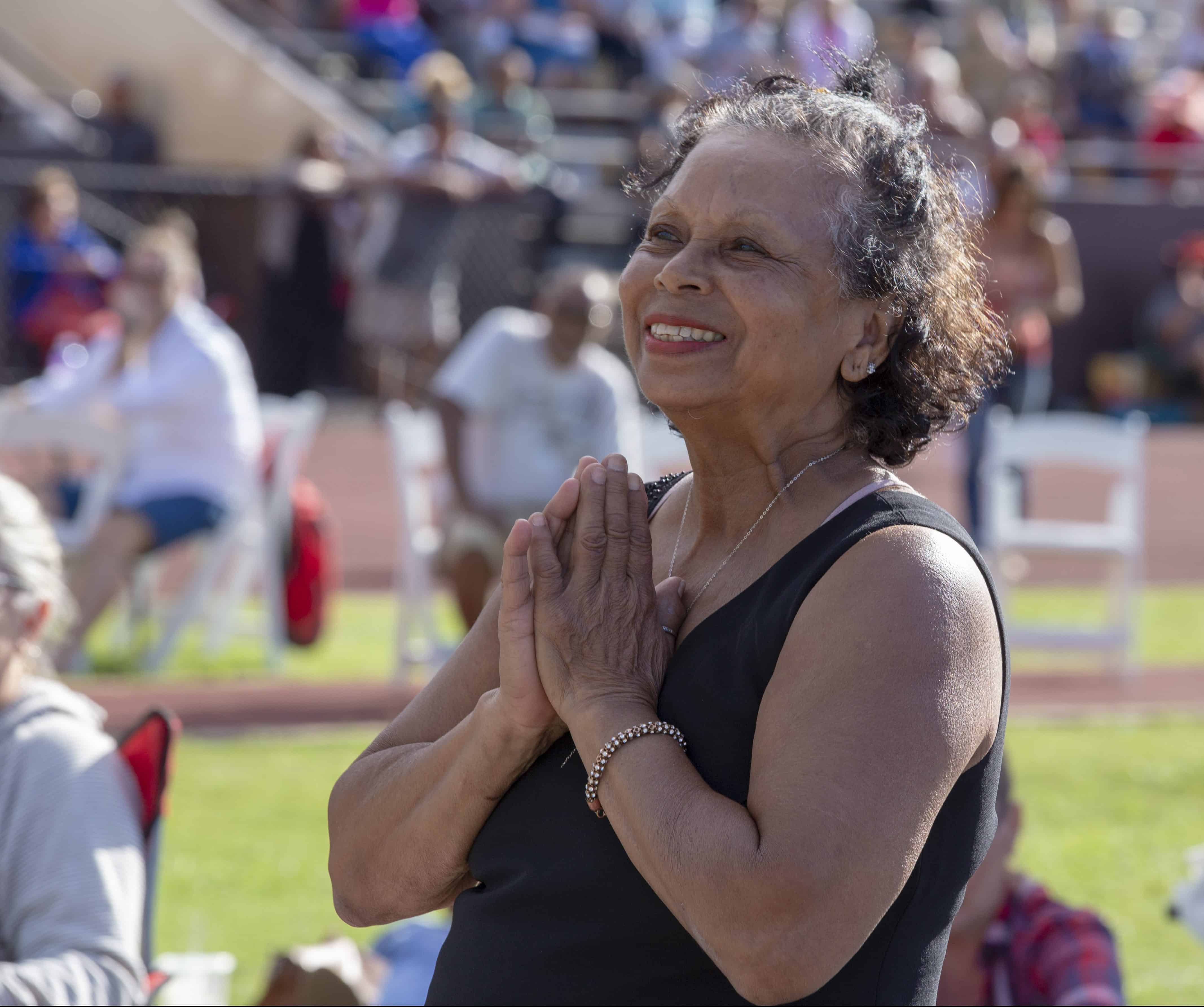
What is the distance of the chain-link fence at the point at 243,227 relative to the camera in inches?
530

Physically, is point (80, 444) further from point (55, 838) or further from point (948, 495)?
point (948, 495)

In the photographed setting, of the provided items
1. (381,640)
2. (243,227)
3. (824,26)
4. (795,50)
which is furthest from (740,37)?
(381,640)

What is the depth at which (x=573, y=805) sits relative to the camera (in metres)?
1.98

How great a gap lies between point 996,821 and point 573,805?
0.51 m

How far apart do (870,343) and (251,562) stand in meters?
6.60

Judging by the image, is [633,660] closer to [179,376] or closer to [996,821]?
[996,821]

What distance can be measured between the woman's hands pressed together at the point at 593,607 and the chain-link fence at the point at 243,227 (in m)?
11.5

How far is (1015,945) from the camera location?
299cm

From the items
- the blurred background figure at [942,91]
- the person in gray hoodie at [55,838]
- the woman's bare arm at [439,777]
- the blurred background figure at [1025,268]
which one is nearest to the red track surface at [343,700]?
the blurred background figure at [1025,268]

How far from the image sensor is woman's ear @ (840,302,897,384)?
2.00m

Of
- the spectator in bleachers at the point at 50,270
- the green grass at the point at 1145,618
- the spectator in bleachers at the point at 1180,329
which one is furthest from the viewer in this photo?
the spectator in bleachers at the point at 1180,329

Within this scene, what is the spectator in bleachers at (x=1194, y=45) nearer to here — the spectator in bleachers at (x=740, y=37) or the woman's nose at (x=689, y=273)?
the spectator in bleachers at (x=740, y=37)

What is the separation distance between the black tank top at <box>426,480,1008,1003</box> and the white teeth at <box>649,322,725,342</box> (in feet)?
0.89

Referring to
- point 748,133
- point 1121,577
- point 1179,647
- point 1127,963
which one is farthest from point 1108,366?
point 748,133
